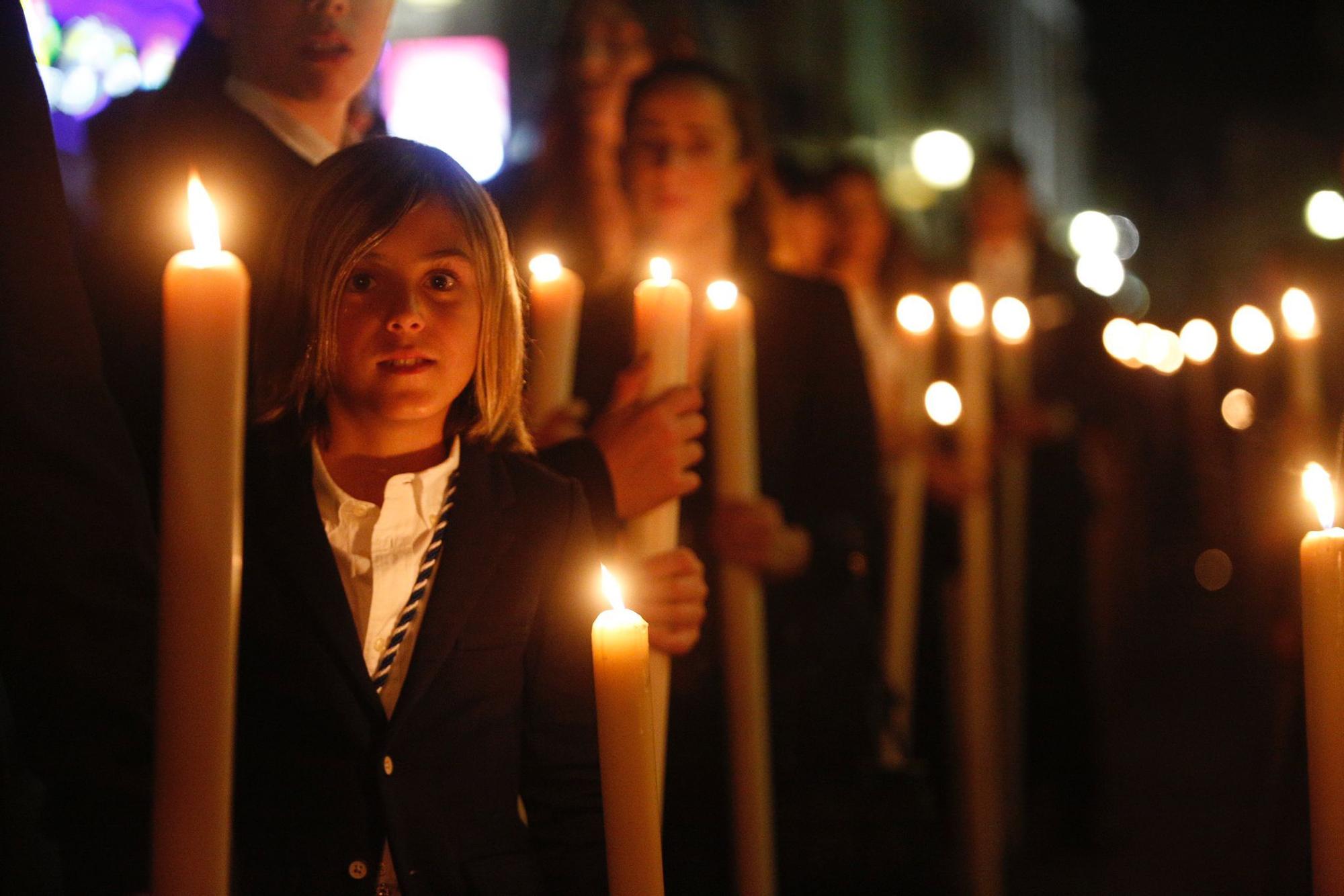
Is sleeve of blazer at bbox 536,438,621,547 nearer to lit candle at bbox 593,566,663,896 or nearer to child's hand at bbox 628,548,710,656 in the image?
child's hand at bbox 628,548,710,656

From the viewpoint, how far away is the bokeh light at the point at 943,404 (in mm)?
3998

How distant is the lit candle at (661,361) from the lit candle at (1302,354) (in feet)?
4.99

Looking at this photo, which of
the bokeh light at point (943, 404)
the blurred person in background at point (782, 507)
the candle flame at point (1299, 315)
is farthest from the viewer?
the bokeh light at point (943, 404)

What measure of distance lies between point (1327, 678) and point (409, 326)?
0.97 m

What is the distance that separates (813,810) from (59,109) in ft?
23.3

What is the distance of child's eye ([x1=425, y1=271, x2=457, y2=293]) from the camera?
1646 millimetres

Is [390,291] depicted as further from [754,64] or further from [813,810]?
[754,64]

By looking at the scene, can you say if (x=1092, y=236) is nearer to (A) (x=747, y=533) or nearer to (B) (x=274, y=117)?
(A) (x=747, y=533)

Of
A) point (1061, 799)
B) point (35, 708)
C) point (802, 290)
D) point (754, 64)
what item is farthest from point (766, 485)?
point (754, 64)

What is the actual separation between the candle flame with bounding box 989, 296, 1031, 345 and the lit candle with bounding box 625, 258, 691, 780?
2348 mm

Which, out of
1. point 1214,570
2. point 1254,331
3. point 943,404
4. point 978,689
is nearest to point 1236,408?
point 943,404

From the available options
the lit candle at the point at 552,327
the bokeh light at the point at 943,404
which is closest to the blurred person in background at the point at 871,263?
the bokeh light at the point at 943,404

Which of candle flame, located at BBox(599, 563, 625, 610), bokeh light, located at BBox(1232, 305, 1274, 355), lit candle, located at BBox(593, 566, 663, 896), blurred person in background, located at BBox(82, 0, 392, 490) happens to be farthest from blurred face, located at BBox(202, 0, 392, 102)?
bokeh light, located at BBox(1232, 305, 1274, 355)

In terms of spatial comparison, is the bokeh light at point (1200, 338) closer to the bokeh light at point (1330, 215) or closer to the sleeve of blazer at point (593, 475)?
the bokeh light at point (1330, 215)
